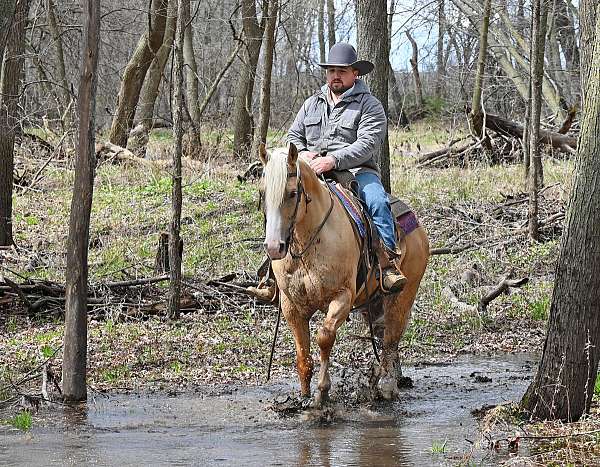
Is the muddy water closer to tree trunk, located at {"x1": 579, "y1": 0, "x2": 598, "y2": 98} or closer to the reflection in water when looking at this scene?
the reflection in water

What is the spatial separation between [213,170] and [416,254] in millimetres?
12528

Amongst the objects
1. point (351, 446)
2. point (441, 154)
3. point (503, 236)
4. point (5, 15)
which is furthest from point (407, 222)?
point (441, 154)

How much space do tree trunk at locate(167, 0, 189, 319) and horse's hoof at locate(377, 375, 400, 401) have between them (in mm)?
3710

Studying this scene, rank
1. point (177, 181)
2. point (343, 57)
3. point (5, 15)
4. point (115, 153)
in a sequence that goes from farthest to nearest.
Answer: point (115, 153) → point (177, 181) → point (5, 15) → point (343, 57)

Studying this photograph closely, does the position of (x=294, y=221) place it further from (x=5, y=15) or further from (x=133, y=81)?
(x=133, y=81)

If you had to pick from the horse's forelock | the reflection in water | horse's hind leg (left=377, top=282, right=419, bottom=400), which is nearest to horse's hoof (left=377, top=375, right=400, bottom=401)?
horse's hind leg (left=377, top=282, right=419, bottom=400)

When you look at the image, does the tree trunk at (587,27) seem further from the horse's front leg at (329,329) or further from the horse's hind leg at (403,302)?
the horse's front leg at (329,329)

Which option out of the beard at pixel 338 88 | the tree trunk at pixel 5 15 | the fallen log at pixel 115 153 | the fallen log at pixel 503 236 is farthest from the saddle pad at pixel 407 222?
the fallen log at pixel 115 153

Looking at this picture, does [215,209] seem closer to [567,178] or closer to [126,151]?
[126,151]

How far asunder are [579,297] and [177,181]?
6.14 meters

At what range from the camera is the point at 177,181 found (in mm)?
11953

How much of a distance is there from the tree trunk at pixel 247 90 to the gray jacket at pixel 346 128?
50.6ft

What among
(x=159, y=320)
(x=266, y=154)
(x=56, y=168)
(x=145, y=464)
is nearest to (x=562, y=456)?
(x=145, y=464)

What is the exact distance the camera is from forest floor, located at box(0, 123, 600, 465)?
1029 cm
